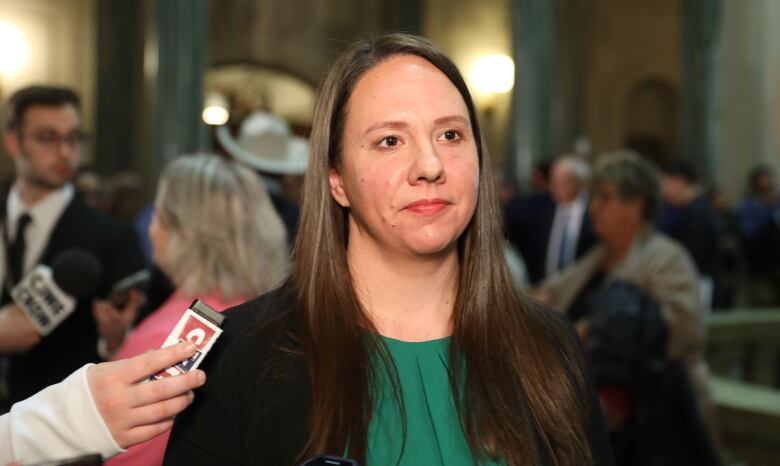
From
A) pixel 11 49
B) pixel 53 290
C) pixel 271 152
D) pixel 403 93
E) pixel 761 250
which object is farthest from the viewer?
pixel 11 49

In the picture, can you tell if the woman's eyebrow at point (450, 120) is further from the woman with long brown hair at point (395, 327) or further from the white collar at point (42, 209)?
the white collar at point (42, 209)

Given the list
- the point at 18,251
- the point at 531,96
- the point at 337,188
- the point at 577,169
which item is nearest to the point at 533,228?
the point at 577,169

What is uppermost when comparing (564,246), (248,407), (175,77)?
(175,77)

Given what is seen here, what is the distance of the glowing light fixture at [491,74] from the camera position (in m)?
14.2

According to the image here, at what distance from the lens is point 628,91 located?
17.6 metres

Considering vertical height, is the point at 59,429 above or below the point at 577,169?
below

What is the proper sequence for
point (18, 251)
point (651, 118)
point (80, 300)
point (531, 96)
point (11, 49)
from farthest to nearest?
point (651, 118) < point (11, 49) < point (531, 96) < point (18, 251) < point (80, 300)

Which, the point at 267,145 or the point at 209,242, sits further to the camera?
the point at 267,145

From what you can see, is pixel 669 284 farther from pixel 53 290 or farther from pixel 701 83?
pixel 701 83

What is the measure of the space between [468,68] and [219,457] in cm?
1351

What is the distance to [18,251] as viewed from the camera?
3.33 m

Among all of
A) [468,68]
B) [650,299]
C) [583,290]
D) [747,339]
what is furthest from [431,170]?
[468,68]

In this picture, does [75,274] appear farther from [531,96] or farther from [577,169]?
[531,96]

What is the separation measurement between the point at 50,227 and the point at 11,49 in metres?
9.50
